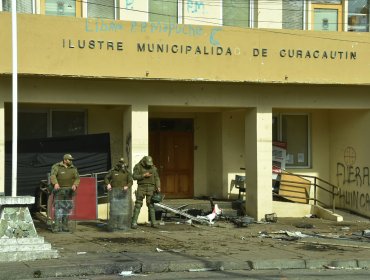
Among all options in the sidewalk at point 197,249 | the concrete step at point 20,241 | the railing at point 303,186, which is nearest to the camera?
the sidewalk at point 197,249

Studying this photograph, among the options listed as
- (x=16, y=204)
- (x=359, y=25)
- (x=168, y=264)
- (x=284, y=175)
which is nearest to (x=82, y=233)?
(x=16, y=204)

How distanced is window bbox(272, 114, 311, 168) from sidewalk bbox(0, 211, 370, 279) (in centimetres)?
347

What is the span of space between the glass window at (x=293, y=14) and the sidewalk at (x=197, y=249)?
5.90 metres

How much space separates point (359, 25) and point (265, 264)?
1070cm

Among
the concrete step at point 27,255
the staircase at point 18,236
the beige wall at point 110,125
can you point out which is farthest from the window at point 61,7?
the concrete step at point 27,255

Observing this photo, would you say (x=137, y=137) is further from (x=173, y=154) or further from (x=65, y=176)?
(x=173, y=154)

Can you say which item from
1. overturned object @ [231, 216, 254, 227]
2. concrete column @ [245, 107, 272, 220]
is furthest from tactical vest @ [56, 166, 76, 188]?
concrete column @ [245, 107, 272, 220]

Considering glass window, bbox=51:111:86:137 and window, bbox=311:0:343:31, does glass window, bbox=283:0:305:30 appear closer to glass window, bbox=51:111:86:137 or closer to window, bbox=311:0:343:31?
window, bbox=311:0:343:31

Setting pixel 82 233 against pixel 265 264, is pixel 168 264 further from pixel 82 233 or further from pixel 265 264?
pixel 82 233

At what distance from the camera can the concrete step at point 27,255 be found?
403 inches

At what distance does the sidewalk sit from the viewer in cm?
984

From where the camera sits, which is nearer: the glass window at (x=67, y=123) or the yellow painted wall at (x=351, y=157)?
the glass window at (x=67, y=123)

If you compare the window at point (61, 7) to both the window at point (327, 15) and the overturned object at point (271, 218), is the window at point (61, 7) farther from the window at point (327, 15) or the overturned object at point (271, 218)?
the overturned object at point (271, 218)

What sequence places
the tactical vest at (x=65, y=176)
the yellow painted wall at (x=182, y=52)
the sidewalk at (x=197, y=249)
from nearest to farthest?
the sidewalk at (x=197, y=249) < the tactical vest at (x=65, y=176) < the yellow painted wall at (x=182, y=52)
